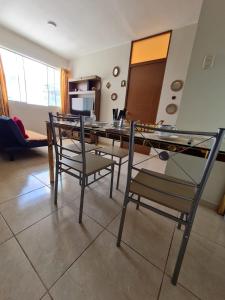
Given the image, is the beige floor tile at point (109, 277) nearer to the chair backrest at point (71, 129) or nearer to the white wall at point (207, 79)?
the chair backrest at point (71, 129)

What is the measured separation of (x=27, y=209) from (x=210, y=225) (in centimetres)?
180

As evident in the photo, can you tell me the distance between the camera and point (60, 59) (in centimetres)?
432

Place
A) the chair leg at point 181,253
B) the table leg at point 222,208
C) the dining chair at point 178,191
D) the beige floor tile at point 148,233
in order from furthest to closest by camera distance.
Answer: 1. the table leg at point 222,208
2. the beige floor tile at point 148,233
3. the chair leg at point 181,253
4. the dining chair at point 178,191

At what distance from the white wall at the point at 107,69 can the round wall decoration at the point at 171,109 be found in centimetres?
122

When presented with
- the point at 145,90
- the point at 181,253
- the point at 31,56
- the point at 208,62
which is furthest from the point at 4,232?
the point at 31,56

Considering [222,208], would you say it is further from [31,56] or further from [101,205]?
[31,56]

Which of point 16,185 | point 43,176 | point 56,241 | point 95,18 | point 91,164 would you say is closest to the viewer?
point 56,241

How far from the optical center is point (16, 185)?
1648 millimetres

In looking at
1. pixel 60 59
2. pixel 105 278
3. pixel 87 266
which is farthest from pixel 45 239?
A: pixel 60 59

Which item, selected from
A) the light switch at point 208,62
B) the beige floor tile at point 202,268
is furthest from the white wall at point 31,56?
the beige floor tile at point 202,268

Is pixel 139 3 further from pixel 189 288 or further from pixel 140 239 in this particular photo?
pixel 189 288

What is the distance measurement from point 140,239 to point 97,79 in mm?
4010

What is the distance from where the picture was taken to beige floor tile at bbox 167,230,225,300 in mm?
799

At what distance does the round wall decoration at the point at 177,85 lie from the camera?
9.11 ft
